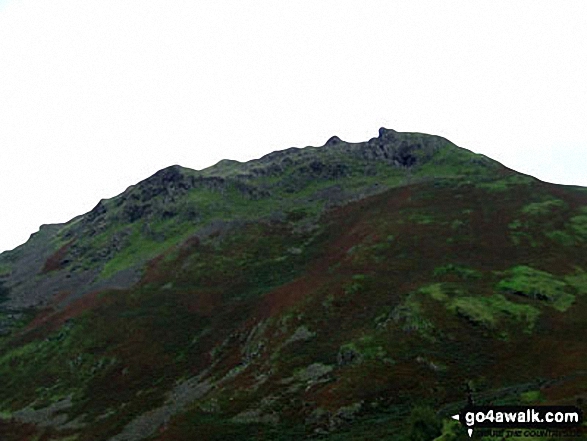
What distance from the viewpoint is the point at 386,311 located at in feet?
318

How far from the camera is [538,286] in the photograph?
9750 cm

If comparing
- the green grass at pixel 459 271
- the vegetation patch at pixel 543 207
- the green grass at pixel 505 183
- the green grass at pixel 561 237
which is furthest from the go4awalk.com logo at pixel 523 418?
the green grass at pixel 505 183

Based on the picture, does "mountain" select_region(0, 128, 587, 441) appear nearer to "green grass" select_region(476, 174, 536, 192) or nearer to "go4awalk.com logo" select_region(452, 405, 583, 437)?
"green grass" select_region(476, 174, 536, 192)

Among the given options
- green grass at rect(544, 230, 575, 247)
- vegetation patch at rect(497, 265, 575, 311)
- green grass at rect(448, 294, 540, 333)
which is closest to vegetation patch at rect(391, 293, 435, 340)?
green grass at rect(448, 294, 540, 333)

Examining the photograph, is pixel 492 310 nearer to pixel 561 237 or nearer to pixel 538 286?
pixel 538 286

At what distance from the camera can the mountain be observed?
73.7 meters

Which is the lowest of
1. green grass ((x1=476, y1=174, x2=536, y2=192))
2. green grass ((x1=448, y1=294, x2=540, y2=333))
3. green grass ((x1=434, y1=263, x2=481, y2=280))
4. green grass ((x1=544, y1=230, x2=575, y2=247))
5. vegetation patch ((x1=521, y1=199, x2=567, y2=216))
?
green grass ((x1=448, y1=294, x2=540, y2=333))

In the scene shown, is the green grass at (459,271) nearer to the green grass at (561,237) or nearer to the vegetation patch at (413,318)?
the vegetation patch at (413,318)

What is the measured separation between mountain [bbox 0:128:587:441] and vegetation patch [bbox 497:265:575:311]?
0.34 metres

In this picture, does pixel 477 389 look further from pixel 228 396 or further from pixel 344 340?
pixel 228 396

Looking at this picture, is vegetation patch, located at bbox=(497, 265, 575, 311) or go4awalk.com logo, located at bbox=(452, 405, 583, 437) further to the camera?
vegetation patch, located at bbox=(497, 265, 575, 311)

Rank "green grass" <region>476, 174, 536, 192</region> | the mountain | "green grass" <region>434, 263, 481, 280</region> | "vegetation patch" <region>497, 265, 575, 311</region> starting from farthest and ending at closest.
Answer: "green grass" <region>476, 174, 536, 192</region>, "green grass" <region>434, 263, 481, 280</region>, "vegetation patch" <region>497, 265, 575, 311</region>, the mountain

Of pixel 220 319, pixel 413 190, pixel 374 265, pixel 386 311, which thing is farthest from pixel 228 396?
pixel 413 190

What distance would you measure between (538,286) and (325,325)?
123ft
